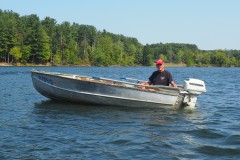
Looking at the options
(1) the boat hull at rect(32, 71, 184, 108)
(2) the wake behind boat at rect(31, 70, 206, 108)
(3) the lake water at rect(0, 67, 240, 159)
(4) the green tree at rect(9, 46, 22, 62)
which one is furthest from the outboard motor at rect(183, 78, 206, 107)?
(4) the green tree at rect(9, 46, 22, 62)

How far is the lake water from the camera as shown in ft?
27.1

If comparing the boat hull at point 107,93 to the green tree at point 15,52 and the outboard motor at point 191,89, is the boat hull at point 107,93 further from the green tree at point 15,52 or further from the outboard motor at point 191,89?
the green tree at point 15,52

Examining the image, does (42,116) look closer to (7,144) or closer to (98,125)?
(98,125)

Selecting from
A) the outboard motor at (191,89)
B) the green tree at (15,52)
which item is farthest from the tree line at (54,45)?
the outboard motor at (191,89)

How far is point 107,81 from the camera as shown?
1656 cm

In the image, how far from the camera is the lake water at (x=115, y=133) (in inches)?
325

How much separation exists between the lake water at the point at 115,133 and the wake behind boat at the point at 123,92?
0.34m

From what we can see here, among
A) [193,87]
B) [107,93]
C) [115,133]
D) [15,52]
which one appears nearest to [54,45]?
[15,52]

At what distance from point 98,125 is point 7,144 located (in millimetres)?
3285

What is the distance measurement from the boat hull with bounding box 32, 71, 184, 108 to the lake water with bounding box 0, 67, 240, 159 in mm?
333

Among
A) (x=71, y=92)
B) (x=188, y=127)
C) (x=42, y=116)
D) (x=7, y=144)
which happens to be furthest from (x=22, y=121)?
(x=188, y=127)

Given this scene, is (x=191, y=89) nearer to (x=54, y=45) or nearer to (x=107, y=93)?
(x=107, y=93)

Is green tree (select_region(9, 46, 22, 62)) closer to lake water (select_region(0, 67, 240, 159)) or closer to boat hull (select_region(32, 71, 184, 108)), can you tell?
boat hull (select_region(32, 71, 184, 108))

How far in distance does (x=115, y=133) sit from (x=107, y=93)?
5.22m
